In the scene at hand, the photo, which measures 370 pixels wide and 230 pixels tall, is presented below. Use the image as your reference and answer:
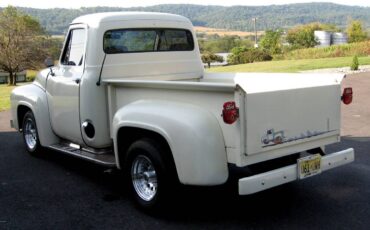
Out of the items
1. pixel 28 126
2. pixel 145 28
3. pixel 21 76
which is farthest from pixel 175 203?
pixel 21 76

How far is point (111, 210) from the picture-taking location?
4527 millimetres

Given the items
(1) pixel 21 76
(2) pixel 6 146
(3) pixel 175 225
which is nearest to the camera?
(3) pixel 175 225

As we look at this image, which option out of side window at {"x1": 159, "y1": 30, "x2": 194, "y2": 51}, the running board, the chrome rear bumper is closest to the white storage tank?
side window at {"x1": 159, "y1": 30, "x2": 194, "y2": 51}

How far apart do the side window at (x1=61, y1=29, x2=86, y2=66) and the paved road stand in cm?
144

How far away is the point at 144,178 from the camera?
14.7 ft

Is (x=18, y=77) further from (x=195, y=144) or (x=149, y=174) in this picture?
(x=195, y=144)

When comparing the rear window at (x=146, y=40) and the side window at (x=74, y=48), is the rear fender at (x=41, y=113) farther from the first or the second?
the rear window at (x=146, y=40)

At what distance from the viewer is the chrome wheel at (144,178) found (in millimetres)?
4359

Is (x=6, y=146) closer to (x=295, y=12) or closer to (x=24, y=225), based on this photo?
(x=24, y=225)

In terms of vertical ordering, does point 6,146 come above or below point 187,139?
below

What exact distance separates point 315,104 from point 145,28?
2.51 metres

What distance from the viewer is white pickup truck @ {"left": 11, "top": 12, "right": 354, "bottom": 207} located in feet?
12.4

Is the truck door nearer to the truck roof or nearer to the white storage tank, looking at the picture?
the truck roof

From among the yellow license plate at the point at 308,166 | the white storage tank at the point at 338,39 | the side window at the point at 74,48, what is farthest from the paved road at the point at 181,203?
the white storage tank at the point at 338,39
